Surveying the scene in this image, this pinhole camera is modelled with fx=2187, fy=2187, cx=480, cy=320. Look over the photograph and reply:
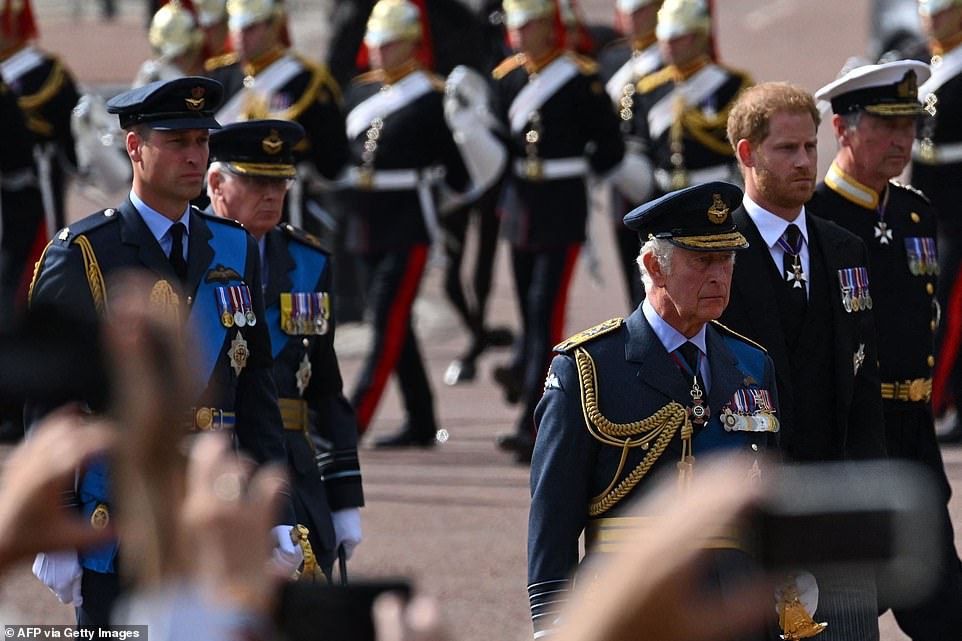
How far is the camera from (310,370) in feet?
19.0

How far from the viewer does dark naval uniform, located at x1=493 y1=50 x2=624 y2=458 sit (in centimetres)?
1037

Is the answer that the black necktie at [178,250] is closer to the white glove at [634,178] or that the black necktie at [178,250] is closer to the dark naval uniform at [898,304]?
the dark naval uniform at [898,304]

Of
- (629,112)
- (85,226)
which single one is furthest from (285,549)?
(629,112)

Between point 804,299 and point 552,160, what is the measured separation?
540 cm

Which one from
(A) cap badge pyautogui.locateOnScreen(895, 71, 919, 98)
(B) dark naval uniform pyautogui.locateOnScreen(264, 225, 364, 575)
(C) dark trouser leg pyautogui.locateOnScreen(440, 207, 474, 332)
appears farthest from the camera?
(C) dark trouser leg pyautogui.locateOnScreen(440, 207, 474, 332)

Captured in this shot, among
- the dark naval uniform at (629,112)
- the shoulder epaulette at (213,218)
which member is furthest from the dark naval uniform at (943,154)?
the shoulder epaulette at (213,218)

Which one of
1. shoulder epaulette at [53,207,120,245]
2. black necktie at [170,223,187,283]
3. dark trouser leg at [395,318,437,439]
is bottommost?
dark trouser leg at [395,318,437,439]

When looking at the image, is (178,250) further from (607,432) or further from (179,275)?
(607,432)

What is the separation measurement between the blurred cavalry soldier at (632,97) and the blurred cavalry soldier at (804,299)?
510 centimetres

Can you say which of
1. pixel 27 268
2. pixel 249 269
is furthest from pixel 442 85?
pixel 249 269

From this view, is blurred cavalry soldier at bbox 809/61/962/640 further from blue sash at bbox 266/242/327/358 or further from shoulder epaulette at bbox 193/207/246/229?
shoulder epaulette at bbox 193/207/246/229

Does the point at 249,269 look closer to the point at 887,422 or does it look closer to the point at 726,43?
the point at 887,422

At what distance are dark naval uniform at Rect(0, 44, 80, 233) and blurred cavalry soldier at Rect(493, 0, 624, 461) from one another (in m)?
2.39

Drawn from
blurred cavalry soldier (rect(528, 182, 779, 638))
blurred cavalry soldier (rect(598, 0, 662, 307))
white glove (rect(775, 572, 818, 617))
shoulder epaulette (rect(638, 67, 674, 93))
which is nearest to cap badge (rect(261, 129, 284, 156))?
blurred cavalry soldier (rect(528, 182, 779, 638))
